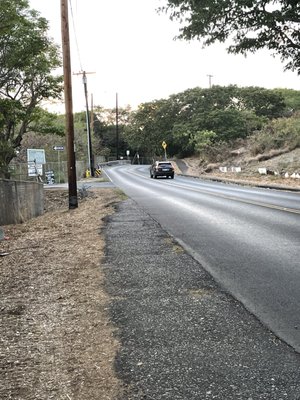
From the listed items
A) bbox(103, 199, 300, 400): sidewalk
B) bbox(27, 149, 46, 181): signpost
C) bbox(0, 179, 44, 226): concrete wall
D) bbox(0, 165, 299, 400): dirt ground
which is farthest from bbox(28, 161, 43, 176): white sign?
bbox(103, 199, 300, 400): sidewalk

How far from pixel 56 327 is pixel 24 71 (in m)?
25.7

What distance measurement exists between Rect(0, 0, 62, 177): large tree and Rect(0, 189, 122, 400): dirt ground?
15855mm

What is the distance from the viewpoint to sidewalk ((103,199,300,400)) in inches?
122

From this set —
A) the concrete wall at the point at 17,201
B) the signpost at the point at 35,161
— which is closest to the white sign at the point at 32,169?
the signpost at the point at 35,161

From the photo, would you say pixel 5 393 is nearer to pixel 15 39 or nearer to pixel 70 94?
pixel 70 94

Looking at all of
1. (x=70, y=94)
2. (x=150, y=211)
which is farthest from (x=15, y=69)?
(x=150, y=211)

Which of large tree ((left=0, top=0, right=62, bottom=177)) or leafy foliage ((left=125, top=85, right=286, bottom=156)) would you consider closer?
large tree ((left=0, top=0, right=62, bottom=177))

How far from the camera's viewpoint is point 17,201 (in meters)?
15.3

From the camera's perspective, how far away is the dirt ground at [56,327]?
10.5ft

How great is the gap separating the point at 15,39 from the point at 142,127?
2276 inches

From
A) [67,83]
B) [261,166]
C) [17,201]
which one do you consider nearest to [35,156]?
[67,83]

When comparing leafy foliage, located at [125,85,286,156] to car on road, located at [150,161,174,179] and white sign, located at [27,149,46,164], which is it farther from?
white sign, located at [27,149,46,164]

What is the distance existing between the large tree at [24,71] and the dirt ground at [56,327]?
15.9 m

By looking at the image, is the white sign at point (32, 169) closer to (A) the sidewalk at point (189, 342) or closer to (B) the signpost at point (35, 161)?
(B) the signpost at point (35, 161)
